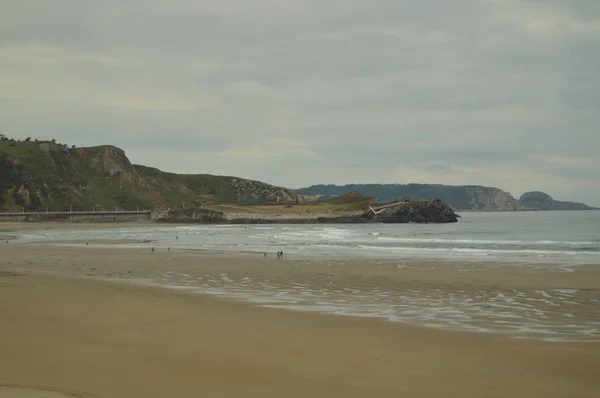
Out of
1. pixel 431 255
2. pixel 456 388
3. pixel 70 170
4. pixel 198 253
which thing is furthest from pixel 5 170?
pixel 456 388

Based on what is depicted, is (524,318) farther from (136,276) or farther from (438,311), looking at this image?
(136,276)

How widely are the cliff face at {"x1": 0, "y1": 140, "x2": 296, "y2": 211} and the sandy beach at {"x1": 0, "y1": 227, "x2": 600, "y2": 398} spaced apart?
423 feet

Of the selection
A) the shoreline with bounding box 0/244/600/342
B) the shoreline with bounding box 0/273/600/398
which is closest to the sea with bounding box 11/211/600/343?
the shoreline with bounding box 0/244/600/342

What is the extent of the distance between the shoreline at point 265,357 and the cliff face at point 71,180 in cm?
13089

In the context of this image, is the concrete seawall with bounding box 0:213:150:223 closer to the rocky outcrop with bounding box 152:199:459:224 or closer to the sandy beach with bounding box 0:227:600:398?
the rocky outcrop with bounding box 152:199:459:224

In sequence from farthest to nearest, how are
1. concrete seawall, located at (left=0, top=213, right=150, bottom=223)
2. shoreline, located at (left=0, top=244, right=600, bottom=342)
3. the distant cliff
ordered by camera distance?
the distant cliff, concrete seawall, located at (left=0, top=213, right=150, bottom=223), shoreline, located at (left=0, top=244, right=600, bottom=342)

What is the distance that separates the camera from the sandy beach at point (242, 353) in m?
7.73

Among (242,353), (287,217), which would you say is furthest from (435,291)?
(287,217)

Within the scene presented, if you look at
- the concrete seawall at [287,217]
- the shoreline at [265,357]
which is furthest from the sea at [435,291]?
the concrete seawall at [287,217]

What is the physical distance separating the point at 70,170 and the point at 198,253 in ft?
468

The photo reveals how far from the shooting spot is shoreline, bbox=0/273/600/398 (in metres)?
7.74

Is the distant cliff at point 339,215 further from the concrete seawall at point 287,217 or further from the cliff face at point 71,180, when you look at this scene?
the cliff face at point 71,180

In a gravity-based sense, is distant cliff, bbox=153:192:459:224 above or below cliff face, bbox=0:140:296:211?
below

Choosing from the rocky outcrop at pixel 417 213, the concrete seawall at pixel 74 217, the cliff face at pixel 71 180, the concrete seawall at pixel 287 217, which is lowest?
the concrete seawall at pixel 74 217
